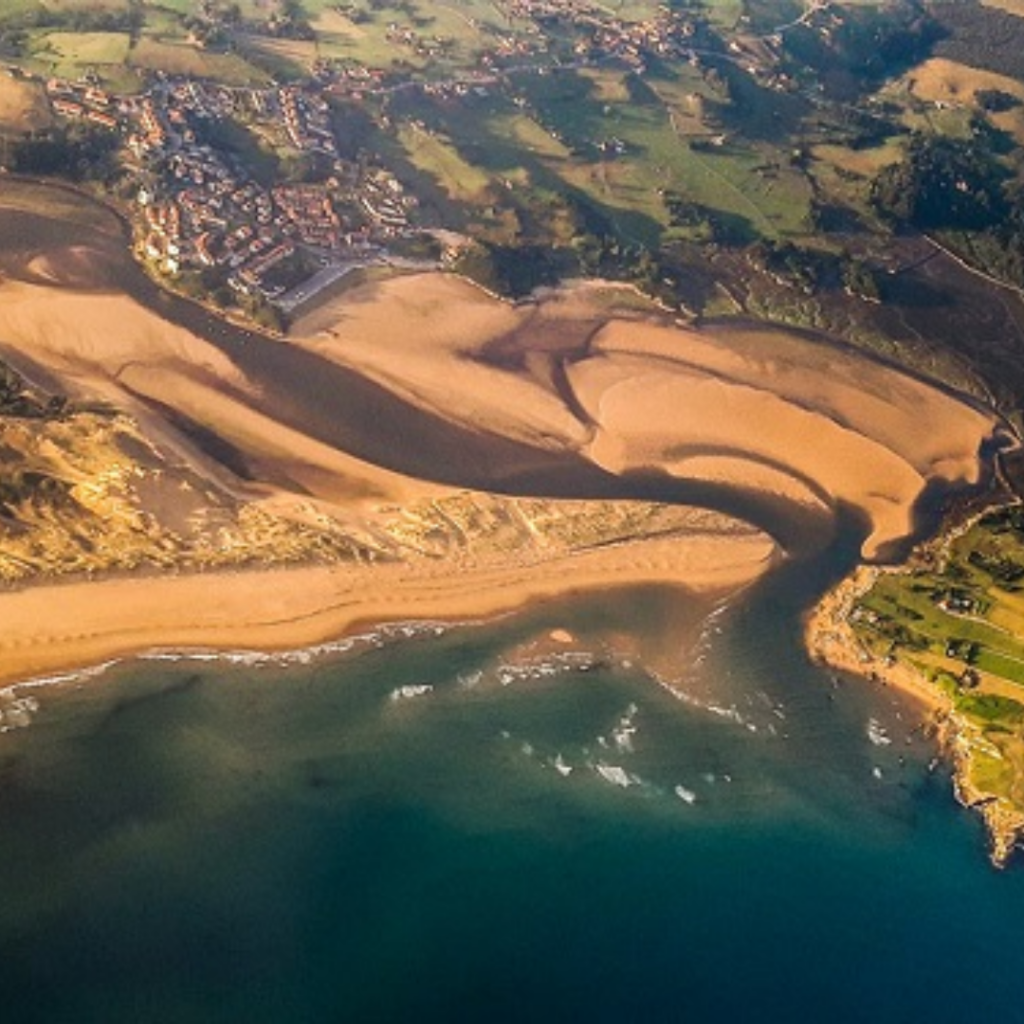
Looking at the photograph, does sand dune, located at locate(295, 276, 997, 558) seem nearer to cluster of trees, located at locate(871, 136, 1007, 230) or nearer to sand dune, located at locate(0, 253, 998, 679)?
sand dune, located at locate(0, 253, 998, 679)

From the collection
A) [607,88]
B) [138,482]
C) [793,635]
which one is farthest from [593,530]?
[607,88]

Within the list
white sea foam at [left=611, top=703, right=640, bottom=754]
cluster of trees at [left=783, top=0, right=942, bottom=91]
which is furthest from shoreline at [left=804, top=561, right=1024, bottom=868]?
cluster of trees at [left=783, top=0, right=942, bottom=91]

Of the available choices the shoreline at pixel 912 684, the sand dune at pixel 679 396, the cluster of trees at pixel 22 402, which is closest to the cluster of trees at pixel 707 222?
the sand dune at pixel 679 396

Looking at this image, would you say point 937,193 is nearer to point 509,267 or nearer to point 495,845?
point 509,267

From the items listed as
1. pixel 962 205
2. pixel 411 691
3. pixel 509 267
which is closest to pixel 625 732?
pixel 411 691

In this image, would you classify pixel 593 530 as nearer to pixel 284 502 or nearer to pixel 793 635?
pixel 793 635

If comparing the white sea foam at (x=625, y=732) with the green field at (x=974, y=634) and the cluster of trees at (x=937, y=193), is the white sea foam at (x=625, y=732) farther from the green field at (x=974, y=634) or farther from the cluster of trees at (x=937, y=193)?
the cluster of trees at (x=937, y=193)
